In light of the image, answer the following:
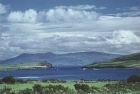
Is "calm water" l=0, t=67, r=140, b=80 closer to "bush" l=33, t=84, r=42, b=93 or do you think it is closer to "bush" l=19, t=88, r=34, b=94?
"bush" l=33, t=84, r=42, b=93

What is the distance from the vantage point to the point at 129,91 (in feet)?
49.4

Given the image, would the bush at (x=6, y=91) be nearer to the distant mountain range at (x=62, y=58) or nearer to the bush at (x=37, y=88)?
the bush at (x=37, y=88)

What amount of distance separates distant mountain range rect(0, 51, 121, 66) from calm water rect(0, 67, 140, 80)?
26 cm

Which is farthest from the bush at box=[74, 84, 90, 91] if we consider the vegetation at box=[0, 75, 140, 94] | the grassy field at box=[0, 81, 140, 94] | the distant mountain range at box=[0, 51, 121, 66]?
the distant mountain range at box=[0, 51, 121, 66]

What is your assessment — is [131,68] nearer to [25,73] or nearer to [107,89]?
[107,89]

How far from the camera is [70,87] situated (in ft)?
48.5

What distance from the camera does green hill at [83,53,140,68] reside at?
611 inches

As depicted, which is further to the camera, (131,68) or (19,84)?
(131,68)

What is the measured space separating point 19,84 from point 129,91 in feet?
11.2

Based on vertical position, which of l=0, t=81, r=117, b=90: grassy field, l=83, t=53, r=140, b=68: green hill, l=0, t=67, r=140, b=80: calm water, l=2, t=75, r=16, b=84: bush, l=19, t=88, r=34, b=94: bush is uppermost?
l=83, t=53, r=140, b=68: green hill

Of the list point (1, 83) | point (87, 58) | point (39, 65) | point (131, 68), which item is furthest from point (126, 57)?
point (1, 83)

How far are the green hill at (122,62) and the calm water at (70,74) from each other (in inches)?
10.8

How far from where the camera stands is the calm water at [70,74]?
1497 cm

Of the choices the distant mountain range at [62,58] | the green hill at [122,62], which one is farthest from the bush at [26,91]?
the green hill at [122,62]
